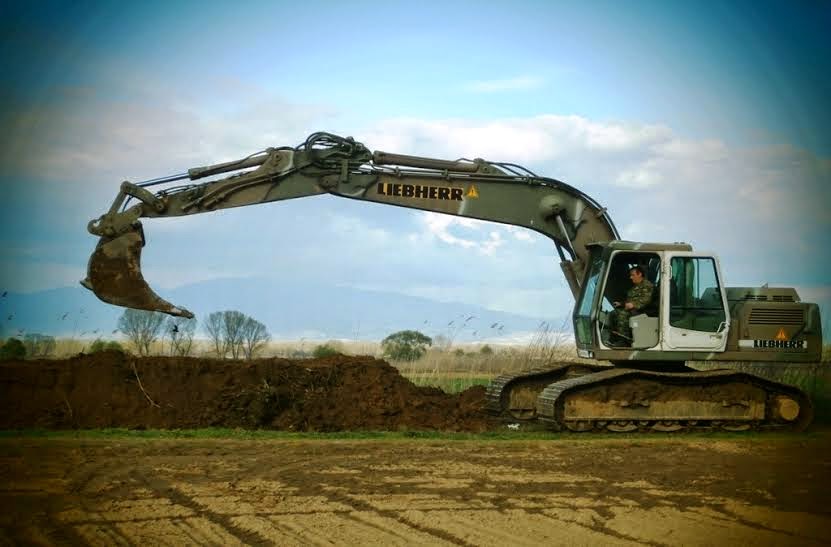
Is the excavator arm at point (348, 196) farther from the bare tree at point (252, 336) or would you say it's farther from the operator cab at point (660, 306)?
the bare tree at point (252, 336)

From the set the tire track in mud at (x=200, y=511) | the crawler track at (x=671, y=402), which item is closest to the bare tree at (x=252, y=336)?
the crawler track at (x=671, y=402)

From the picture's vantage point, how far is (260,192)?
45.2 ft

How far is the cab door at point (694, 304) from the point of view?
13.6 m

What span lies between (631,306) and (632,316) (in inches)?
5.6

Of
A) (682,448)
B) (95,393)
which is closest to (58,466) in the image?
(95,393)

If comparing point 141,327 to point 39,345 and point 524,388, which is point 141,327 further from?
point 524,388

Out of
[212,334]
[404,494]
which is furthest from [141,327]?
[404,494]

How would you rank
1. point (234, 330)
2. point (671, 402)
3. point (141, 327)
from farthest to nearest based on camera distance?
1. point (234, 330)
2. point (141, 327)
3. point (671, 402)

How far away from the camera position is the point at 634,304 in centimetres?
1362

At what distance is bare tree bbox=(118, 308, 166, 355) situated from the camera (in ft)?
60.6

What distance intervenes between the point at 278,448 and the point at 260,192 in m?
4.02

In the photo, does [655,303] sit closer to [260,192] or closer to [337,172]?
[337,172]

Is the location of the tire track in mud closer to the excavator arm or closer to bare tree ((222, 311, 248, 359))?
the excavator arm

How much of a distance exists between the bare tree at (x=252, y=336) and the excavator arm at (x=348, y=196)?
636 cm
